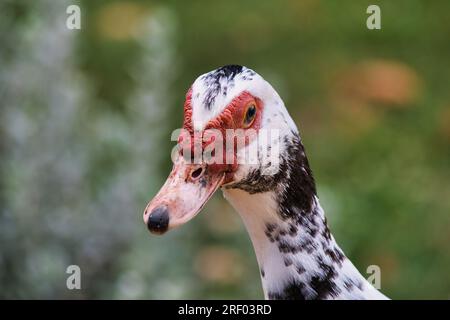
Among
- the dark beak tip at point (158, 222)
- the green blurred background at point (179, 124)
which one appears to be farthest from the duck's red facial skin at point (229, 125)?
the green blurred background at point (179, 124)

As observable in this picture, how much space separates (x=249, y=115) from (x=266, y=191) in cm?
13

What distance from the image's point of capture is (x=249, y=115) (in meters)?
1.51

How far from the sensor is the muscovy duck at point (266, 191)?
147 cm

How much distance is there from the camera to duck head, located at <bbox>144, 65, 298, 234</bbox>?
1.46 meters

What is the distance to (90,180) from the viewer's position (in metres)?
2.92

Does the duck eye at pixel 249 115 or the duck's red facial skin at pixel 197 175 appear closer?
the duck's red facial skin at pixel 197 175

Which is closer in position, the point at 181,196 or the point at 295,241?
the point at 181,196

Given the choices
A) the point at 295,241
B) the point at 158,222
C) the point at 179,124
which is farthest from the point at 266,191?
the point at 179,124

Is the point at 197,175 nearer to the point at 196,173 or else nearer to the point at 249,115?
the point at 196,173

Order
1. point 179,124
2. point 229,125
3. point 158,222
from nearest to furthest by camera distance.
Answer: point 158,222, point 229,125, point 179,124

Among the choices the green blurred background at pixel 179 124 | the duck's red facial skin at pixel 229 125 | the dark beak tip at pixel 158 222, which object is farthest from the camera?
the green blurred background at pixel 179 124

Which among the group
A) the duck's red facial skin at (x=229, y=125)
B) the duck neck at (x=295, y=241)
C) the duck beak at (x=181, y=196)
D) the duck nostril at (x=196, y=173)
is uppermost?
the duck's red facial skin at (x=229, y=125)

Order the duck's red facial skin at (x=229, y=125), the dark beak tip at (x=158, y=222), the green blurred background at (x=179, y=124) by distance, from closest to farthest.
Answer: the dark beak tip at (x=158, y=222) → the duck's red facial skin at (x=229, y=125) → the green blurred background at (x=179, y=124)

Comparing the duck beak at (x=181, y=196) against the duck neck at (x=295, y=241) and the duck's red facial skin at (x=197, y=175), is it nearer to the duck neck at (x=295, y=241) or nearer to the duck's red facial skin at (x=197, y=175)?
the duck's red facial skin at (x=197, y=175)
